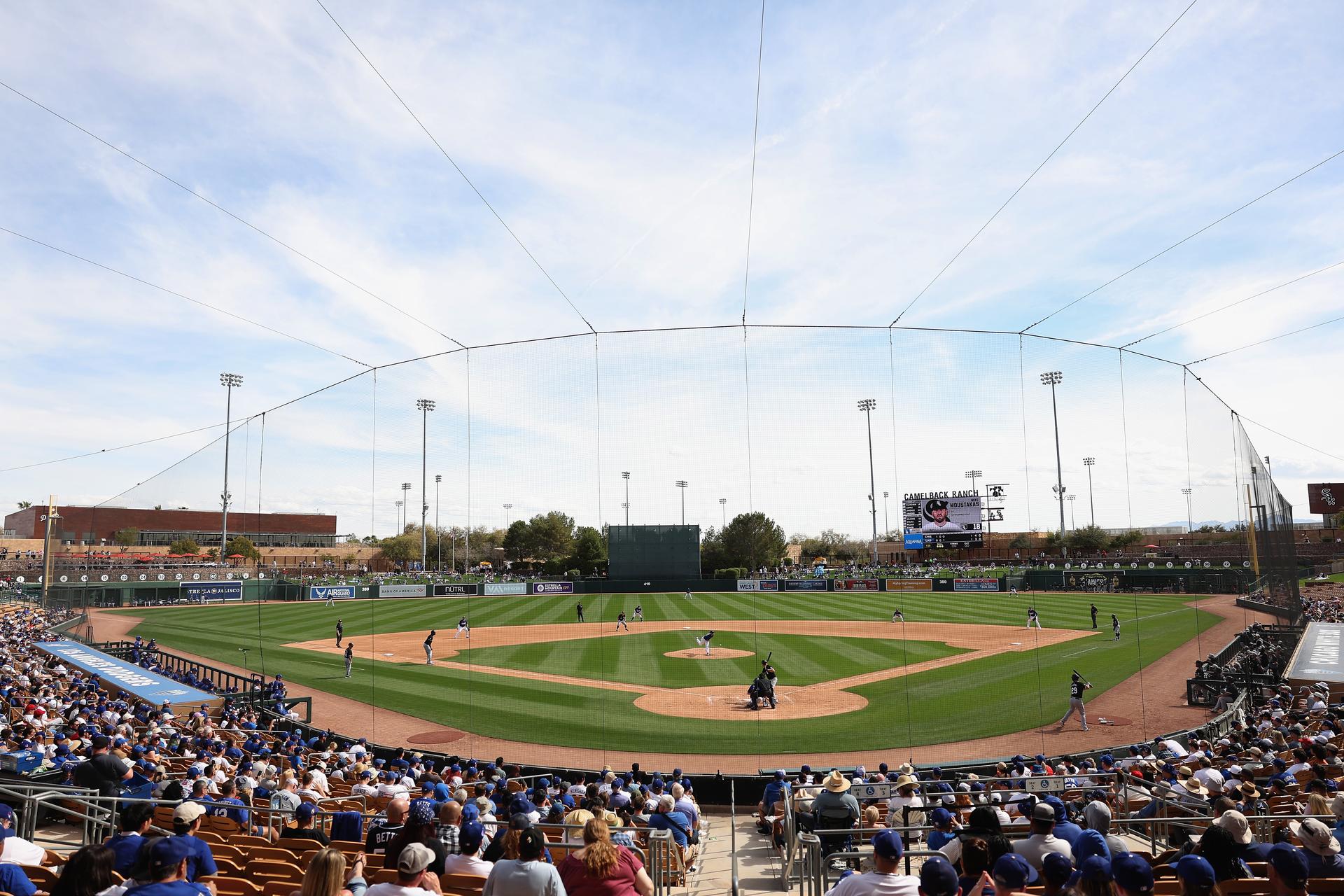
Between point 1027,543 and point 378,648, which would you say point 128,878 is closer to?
point 378,648

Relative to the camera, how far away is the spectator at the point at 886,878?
446 cm

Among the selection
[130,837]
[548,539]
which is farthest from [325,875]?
[548,539]

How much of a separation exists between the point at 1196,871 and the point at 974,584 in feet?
209

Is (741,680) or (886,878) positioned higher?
(886,878)

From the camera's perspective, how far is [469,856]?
5.79 meters

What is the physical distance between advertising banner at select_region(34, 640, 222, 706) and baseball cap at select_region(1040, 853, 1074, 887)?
21.0 m

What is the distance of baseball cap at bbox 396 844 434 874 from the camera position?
4258 millimetres

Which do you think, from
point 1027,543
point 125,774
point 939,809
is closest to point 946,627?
point 939,809

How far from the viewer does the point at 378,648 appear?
35.4m

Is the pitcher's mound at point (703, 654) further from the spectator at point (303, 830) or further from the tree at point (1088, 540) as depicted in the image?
the tree at point (1088, 540)

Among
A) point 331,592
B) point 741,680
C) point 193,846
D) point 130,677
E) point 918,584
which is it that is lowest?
point 741,680

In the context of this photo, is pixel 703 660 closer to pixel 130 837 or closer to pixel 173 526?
pixel 130 837

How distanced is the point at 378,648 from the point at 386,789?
26924 mm

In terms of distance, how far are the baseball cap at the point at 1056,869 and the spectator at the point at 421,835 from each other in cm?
440
